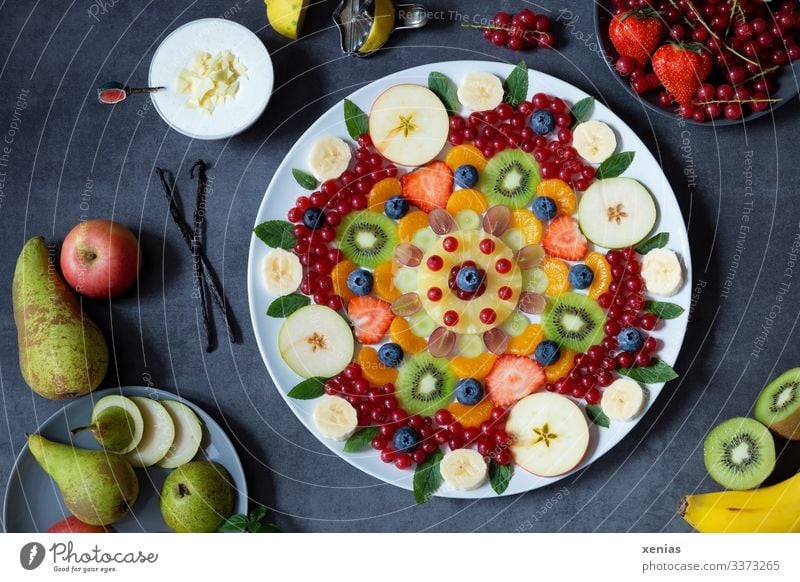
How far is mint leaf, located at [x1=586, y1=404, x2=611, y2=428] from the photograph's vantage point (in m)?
2.07

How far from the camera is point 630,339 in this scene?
204cm

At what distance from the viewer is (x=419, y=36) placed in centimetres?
225

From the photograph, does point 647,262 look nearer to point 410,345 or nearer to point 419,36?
point 410,345

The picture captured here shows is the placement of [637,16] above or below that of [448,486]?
above

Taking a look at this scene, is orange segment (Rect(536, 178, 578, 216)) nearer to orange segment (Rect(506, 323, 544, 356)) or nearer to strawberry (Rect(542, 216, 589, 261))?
strawberry (Rect(542, 216, 589, 261))

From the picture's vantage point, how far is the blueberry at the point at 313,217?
2.11 m

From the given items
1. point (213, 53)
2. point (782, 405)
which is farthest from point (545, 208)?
point (213, 53)

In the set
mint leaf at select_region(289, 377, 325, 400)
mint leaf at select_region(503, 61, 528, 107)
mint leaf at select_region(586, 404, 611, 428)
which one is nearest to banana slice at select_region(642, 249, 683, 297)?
mint leaf at select_region(586, 404, 611, 428)

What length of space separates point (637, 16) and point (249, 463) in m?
1.67

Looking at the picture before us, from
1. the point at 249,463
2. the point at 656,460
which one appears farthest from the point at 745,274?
the point at 249,463

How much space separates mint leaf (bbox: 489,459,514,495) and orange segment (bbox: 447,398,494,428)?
12cm

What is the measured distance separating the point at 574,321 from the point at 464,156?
552mm

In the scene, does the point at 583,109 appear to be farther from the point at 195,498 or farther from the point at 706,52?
the point at 195,498

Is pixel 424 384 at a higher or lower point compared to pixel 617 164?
lower
